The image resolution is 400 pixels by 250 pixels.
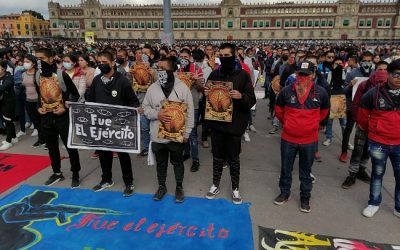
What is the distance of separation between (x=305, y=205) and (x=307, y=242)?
727 mm

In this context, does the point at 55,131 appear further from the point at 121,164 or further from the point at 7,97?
the point at 7,97

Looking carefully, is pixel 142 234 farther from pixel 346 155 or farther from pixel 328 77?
pixel 328 77

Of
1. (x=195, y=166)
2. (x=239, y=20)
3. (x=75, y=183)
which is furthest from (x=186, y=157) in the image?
(x=239, y=20)

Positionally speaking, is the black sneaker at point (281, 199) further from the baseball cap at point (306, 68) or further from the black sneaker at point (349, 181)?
the baseball cap at point (306, 68)

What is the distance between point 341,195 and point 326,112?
1.43 m

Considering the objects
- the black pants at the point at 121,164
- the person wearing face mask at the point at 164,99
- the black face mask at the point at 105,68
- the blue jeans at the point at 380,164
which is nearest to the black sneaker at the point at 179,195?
the person wearing face mask at the point at 164,99

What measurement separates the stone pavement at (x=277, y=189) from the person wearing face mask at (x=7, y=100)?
26 centimetres

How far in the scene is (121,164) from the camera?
14.6ft

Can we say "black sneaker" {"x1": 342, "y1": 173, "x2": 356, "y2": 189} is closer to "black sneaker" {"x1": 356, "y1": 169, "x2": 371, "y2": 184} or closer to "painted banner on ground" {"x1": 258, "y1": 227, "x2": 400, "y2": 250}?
"black sneaker" {"x1": 356, "y1": 169, "x2": 371, "y2": 184}

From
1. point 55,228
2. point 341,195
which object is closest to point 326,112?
point 341,195

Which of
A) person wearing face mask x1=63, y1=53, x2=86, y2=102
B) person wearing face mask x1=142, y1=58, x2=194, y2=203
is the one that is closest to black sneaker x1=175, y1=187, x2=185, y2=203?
person wearing face mask x1=142, y1=58, x2=194, y2=203

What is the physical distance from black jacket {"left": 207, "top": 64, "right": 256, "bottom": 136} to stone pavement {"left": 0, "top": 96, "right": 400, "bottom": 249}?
110 cm

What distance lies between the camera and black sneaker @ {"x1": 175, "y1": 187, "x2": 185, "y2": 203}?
166 inches

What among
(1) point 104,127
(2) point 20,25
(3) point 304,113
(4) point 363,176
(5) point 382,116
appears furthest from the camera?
(2) point 20,25
